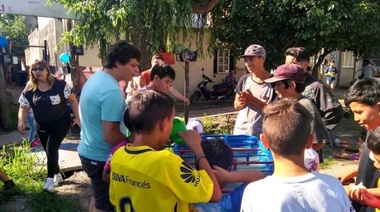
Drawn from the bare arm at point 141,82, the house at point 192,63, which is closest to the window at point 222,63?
the house at point 192,63

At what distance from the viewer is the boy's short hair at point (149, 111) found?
152cm

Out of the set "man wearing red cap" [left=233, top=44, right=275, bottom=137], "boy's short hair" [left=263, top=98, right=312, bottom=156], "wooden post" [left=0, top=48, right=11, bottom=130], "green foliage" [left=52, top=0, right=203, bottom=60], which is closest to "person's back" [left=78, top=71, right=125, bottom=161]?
"boy's short hair" [left=263, top=98, right=312, bottom=156]

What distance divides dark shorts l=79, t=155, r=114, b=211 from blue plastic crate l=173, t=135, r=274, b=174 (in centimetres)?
69

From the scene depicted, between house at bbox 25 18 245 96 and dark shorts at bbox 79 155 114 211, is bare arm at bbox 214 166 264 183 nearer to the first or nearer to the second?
dark shorts at bbox 79 155 114 211

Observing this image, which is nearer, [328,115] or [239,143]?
[239,143]

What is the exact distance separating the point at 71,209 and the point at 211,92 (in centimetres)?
892

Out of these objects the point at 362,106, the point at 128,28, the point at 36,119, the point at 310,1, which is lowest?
the point at 36,119

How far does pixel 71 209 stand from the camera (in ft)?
11.3

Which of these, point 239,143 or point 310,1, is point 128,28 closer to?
point 310,1

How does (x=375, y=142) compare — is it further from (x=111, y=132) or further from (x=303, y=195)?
(x=111, y=132)

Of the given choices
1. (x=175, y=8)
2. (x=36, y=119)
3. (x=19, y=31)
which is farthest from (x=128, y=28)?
(x=19, y=31)

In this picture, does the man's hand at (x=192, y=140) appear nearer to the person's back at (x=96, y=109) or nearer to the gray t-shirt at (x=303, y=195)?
the gray t-shirt at (x=303, y=195)

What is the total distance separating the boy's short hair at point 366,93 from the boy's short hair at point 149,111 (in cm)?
104

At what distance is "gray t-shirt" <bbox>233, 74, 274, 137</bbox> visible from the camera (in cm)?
293
